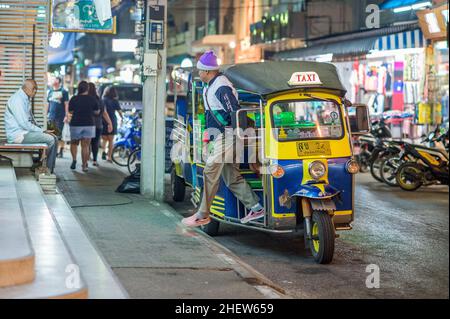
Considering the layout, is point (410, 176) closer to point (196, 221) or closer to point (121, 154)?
point (196, 221)

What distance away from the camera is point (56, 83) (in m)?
22.2

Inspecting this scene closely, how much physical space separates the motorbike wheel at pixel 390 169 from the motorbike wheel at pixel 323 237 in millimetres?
8184

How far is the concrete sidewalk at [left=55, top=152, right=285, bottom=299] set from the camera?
7645mm

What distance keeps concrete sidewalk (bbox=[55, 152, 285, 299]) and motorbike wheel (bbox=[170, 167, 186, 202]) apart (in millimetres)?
588

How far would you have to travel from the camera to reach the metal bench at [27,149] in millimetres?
14078

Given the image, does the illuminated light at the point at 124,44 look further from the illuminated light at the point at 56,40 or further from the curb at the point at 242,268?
the curb at the point at 242,268

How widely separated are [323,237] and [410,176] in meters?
8.08

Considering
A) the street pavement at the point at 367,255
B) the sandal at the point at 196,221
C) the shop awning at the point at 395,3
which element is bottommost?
the street pavement at the point at 367,255

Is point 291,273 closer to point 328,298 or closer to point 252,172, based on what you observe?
point 328,298

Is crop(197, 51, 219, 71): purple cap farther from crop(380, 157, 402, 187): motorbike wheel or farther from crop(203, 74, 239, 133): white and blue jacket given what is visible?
crop(380, 157, 402, 187): motorbike wheel

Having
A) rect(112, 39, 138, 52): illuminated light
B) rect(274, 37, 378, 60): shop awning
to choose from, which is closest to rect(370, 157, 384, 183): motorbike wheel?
rect(274, 37, 378, 60): shop awning

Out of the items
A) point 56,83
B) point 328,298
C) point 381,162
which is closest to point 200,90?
point 328,298

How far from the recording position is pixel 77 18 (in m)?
16.1

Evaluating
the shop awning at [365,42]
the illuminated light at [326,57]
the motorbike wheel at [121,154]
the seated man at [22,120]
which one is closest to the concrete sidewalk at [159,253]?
the seated man at [22,120]
